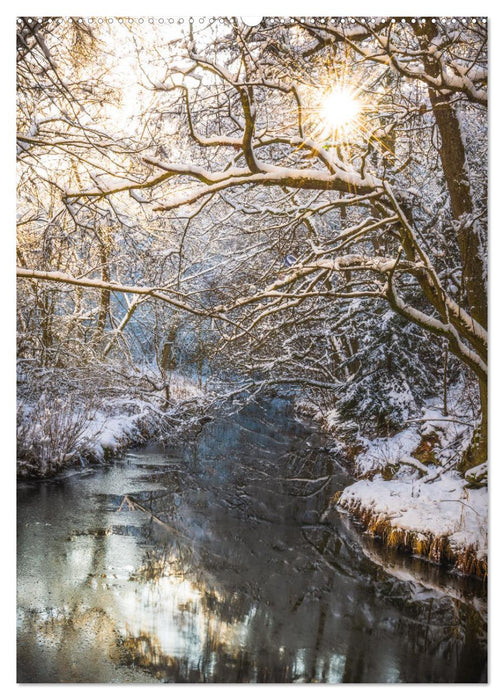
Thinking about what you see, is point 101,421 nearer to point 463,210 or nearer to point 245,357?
point 245,357

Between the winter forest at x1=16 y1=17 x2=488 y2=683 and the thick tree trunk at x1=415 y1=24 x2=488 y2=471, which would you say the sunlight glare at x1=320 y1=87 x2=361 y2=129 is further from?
the thick tree trunk at x1=415 y1=24 x2=488 y2=471

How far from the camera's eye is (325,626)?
→ 2.57 meters

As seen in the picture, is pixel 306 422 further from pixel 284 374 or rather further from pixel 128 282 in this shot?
pixel 128 282

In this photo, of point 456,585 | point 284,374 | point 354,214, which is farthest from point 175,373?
point 456,585

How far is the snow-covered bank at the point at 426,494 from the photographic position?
2670 mm

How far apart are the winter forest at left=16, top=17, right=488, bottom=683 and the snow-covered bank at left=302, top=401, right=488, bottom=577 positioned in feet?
0.05

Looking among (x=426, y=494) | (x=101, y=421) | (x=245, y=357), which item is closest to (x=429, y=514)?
(x=426, y=494)

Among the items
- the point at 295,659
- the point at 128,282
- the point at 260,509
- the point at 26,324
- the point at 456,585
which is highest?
the point at 128,282

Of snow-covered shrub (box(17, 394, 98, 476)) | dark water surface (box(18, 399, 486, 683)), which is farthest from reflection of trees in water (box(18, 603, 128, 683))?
snow-covered shrub (box(17, 394, 98, 476))

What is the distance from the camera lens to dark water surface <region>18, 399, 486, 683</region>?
240 cm

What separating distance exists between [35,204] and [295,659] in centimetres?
273

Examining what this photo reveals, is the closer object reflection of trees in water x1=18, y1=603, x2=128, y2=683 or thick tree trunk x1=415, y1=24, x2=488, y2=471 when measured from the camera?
reflection of trees in water x1=18, y1=603, x2=128, y2=683

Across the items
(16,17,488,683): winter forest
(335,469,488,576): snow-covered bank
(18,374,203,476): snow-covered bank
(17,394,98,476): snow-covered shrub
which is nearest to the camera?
(16,17,488,683): winter forest

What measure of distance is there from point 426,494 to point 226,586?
1.28 metres
